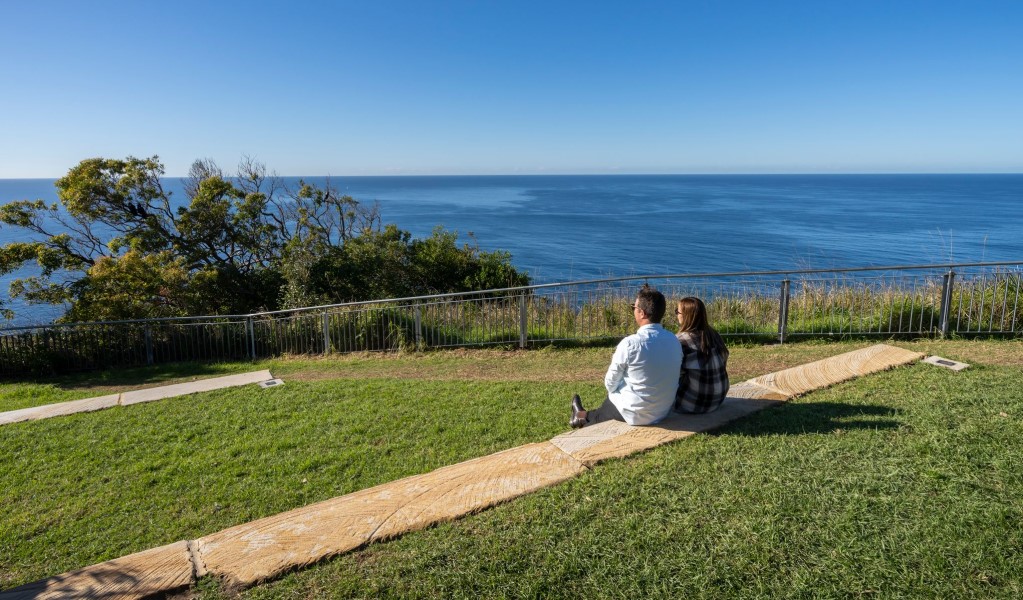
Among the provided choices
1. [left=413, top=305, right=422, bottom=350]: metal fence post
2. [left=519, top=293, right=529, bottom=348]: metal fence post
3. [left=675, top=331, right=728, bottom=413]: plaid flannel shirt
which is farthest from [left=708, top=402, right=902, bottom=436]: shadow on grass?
[left=413, top=305, right=422, bottom=350]: metal fence post

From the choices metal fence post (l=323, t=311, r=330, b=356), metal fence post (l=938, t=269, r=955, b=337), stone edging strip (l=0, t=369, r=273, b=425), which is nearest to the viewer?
stone edging strip (l=0, t=369, r=273, b=425)

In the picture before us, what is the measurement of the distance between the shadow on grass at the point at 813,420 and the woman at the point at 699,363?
315 mm

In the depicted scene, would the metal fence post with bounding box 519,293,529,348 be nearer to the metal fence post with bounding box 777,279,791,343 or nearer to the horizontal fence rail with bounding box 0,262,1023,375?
the horizontal fence rail with bounding box 0,262,1023,375

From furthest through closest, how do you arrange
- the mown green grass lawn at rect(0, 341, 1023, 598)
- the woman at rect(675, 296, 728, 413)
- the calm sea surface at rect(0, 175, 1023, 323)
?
the calm sea surface at rect(0, 175, 1023, 323)
the woman at rect(675, 296, 728, 413)
the mown green grass lawn at rect(0, 341, 1023, 598)

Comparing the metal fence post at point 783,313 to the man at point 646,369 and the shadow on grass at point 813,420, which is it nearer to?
the shadow on grass at point 813,420

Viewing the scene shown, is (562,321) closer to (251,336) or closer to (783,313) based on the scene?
(783,313)

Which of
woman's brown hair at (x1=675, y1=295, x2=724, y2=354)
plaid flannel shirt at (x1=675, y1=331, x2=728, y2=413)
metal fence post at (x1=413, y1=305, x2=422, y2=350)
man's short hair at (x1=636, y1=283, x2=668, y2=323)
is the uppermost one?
man's short hair at (x1=636, y1=283, x2=668, y2=323)

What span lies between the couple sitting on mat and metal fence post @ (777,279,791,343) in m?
5.12

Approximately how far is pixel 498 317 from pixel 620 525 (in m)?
7.86

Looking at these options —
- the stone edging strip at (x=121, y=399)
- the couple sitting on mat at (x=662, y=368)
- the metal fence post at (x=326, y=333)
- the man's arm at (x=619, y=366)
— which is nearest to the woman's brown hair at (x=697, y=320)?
the couple sitting on mat at (x=662, y=368)

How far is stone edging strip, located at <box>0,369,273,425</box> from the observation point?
791 cm

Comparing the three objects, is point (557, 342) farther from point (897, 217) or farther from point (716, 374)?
point (897, 217)

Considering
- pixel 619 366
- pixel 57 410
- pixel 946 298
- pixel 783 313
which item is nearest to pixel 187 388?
pixel 57 410

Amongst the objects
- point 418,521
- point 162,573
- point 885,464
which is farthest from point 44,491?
point 885,464
